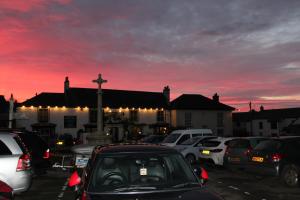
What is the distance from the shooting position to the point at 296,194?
11328mm

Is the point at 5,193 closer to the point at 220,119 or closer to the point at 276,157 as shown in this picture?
the point at 276,157

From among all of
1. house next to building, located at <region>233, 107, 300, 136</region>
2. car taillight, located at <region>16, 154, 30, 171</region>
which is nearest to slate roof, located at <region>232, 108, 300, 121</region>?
house next to building, located at <region>233, 107, 300, 136</region>

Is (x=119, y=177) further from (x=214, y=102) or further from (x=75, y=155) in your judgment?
(x=214, y=102)

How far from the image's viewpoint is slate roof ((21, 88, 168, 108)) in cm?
5440

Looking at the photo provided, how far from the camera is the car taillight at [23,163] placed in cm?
927

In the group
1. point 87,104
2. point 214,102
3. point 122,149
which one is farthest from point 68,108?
point 122,149

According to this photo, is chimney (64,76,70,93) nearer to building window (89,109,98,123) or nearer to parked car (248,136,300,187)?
building window (89,109,98,123)

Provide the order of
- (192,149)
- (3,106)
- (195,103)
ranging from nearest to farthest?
1. (192,149)
2. (195,103)
3. (3,106)

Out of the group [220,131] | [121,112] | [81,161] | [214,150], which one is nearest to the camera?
[81,161]

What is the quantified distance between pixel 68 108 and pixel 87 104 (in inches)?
112

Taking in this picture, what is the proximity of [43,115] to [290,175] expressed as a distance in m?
44.6

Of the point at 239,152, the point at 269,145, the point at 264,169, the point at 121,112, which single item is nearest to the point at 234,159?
the point at 239,152

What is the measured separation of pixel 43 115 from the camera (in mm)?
53000

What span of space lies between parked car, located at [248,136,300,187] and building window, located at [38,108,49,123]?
4319 cm
